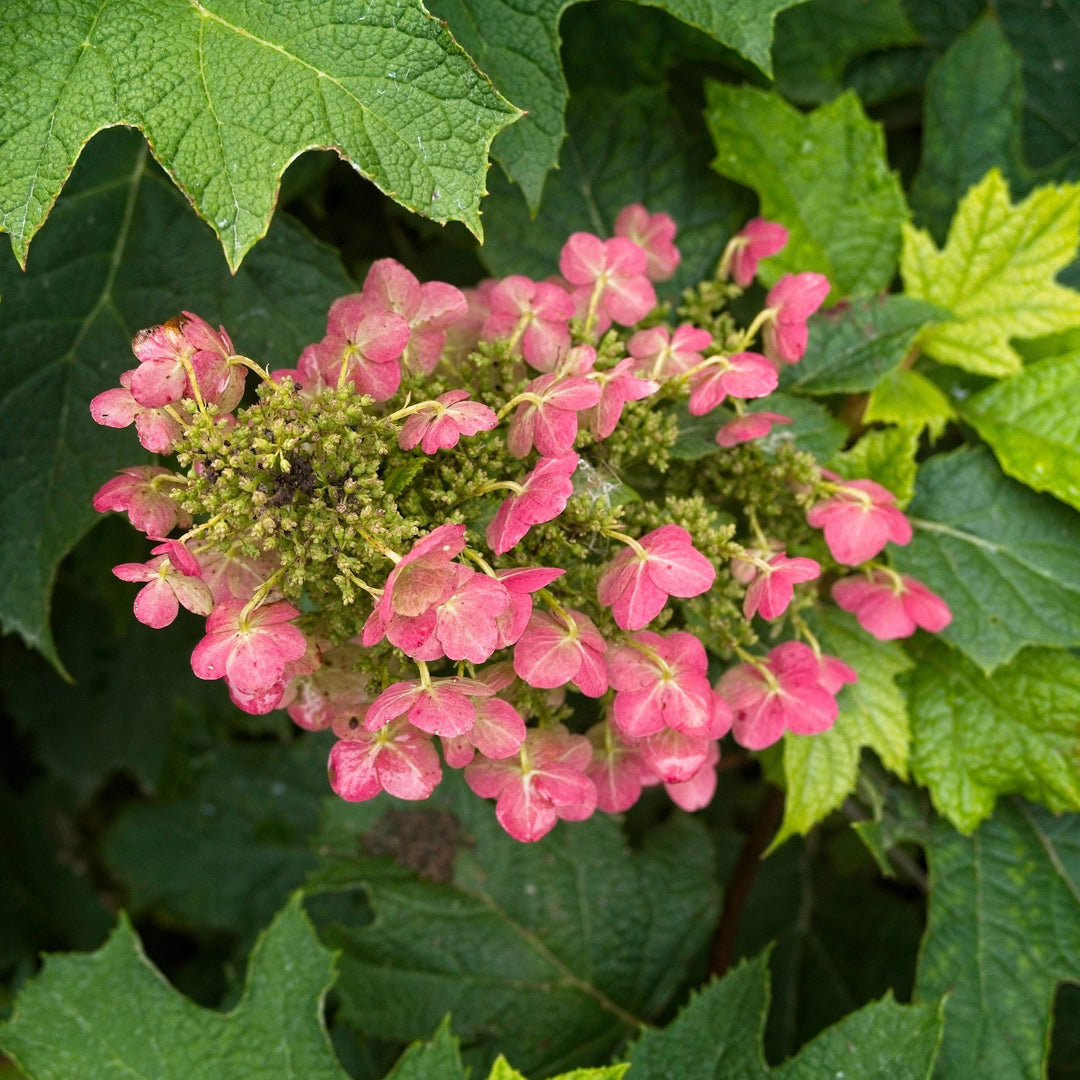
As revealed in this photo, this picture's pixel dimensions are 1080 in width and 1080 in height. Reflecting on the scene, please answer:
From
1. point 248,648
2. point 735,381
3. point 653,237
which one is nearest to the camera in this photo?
point 248,648

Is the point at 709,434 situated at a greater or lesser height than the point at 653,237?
lesser

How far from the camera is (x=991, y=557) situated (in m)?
1.61

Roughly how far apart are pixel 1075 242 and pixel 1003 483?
375 mm

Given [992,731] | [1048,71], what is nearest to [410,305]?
[992,731]

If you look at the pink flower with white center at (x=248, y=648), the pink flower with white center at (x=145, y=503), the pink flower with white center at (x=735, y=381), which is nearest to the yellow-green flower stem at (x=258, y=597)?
the pink flower with white center at (x=248, y=648)

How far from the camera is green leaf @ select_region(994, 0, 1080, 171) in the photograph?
6.66 ft

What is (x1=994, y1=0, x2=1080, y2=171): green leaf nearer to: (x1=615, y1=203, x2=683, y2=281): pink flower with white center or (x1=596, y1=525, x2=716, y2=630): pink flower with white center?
(x1=615, y1=203, x2=683, y2=281): pink flower with white center

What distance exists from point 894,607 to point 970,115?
980 mm

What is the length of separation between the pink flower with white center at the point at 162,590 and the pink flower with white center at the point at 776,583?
0.57 metres

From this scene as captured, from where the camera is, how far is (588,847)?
6.33ft

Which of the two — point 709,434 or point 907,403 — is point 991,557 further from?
point 709,434

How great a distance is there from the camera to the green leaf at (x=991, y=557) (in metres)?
1.56

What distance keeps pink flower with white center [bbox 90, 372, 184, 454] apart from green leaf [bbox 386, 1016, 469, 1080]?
3.03ft

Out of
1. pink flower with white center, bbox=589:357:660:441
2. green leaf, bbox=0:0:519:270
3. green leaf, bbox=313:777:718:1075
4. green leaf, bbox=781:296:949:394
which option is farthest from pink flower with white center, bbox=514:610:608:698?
green leaf, bbox=313:777:718:1075
